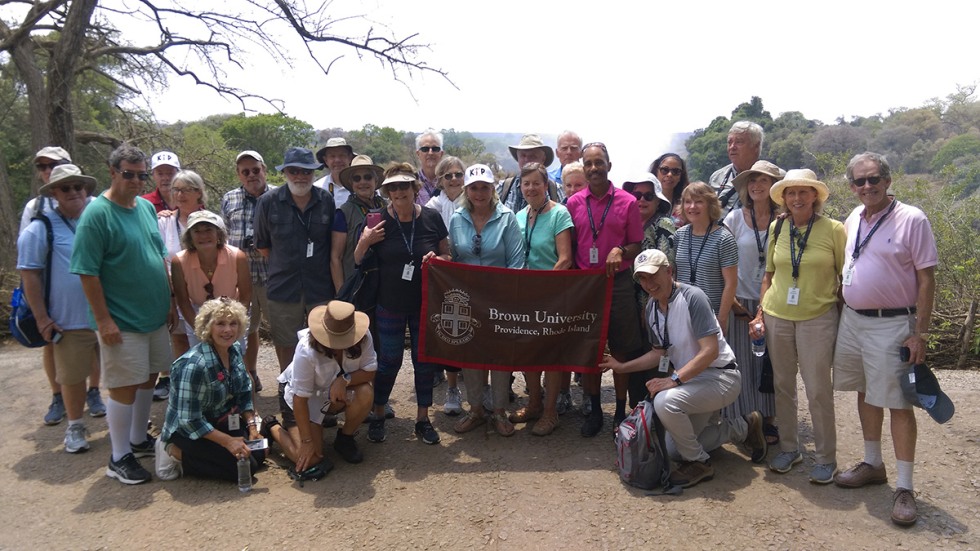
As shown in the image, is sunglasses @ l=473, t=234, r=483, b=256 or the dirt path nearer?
the dirt path

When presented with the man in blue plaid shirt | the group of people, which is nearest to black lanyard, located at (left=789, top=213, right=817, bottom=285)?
the group of people

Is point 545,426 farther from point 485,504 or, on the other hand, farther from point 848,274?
point 848,274

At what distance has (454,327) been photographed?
5.53 m

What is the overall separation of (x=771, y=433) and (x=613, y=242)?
208cm

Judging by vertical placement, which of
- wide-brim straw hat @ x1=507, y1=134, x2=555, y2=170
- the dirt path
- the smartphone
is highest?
wide-brim straw hat @ x1=507, y1=134, x2=555, y2=170

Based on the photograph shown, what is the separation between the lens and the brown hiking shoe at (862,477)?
4.47 metres

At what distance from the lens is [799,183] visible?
451cm

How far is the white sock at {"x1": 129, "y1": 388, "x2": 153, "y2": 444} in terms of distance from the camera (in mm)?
5098

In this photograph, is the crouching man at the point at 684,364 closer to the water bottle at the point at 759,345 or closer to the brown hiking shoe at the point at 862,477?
the water bottle at the point at 759,345

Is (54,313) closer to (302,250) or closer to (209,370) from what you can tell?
(209,370)

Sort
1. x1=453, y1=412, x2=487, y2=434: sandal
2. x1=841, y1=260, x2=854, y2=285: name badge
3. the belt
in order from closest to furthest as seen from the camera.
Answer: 1. the belt
2. x1=841, y1=260, x2=854, y2=285: name badge
3. x1=453, y1=412, x2=487, y2=434: sandal

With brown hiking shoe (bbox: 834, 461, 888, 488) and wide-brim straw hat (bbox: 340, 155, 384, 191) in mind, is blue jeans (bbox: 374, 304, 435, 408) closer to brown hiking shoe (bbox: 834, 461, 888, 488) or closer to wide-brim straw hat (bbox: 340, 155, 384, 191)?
wide-brim straw hat (bbox: 340, 155, 384, 191)

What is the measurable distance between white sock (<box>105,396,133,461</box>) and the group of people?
0.01 m

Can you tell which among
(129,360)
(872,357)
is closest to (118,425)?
(129,360)
